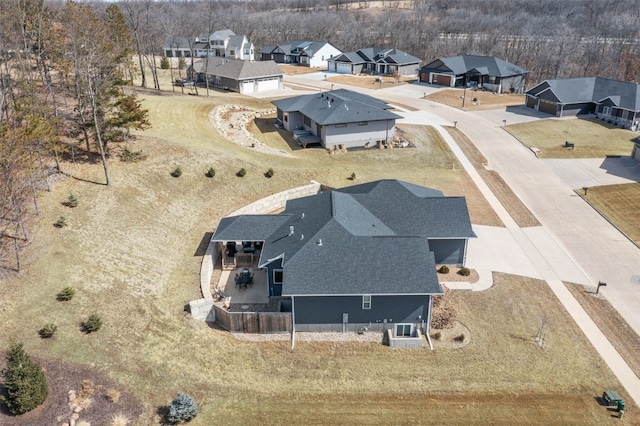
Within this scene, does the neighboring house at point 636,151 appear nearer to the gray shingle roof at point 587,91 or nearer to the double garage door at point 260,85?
the gray shingle roof at point 587,91

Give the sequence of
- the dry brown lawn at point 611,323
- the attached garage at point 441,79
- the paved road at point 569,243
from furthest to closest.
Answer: the attached garage at point 441,79 → the paved road at point 569,243 → the dry brown lawn at point 611,323

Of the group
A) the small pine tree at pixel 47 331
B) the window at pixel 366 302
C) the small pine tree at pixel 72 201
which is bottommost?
the window at pixel 366 302

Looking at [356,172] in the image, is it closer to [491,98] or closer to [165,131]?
[165,131]

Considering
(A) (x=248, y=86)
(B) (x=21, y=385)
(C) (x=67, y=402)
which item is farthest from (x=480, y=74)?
(B) (x=21, y=385)

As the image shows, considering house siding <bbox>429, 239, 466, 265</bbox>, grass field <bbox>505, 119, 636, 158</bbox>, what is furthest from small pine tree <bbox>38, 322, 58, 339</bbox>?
grass field <bbox>505, 119, 636, 158</bbox>

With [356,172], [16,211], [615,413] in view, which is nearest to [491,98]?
[356,172]

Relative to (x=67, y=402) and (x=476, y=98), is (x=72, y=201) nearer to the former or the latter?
(x=67, y=402)

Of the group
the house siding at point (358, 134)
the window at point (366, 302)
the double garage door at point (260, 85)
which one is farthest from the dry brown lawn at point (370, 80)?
the window at point (366, 302)
